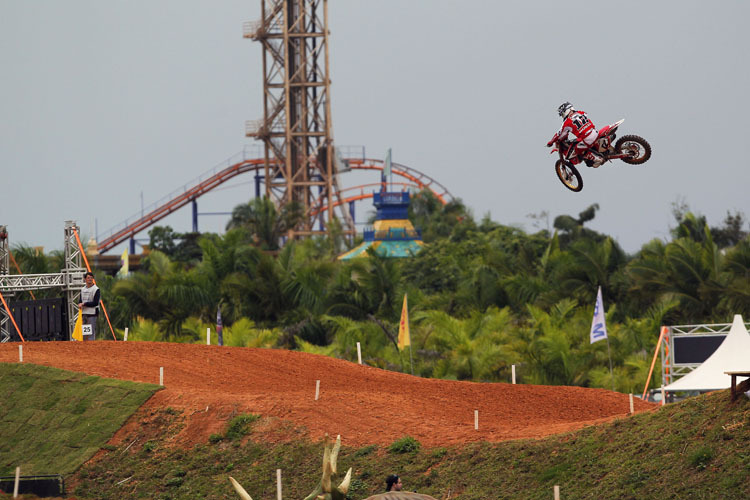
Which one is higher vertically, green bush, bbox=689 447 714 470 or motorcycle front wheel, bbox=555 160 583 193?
motorcycle front wheel, bbox=555 160 583 193

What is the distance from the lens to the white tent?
2772 cm

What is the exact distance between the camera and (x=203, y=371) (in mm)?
30328

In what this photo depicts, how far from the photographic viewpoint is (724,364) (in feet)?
92.2

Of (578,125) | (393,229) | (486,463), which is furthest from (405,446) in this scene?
(393,229)

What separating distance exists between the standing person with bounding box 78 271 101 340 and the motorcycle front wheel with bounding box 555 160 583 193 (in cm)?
1433

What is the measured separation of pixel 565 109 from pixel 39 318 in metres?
20.3

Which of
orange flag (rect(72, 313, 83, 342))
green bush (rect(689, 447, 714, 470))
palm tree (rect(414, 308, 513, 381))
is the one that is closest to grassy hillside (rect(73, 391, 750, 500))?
green bush (rect(689, 447, 714, 470))

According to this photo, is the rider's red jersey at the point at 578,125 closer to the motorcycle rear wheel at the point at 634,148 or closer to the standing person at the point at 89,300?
the motorcycle rear wheel at the point at 634,148

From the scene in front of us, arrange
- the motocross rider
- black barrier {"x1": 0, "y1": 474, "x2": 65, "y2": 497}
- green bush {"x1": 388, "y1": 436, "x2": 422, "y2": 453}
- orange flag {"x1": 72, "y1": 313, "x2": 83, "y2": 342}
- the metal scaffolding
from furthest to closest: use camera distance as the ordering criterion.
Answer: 1. the metal scaffolding
2. orange flag {"x1": 72, "y1": 313, "x2": 83, "y2": 342}
3. green bush {"x1": 388, "y1": 436, "x2": 422, "y2": 453}
4. black barrier {"x1": 0, "y1": 474, "x2": 65, "y2": 497}
5. the motocross rider

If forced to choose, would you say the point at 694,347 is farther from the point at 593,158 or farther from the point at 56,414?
the point at 56,414

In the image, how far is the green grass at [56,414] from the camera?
2536cm

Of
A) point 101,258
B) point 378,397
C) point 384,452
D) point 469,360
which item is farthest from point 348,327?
point 101,258

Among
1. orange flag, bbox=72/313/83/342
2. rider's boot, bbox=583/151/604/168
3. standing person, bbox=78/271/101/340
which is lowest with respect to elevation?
orange flag, bbox=72/313/83/342

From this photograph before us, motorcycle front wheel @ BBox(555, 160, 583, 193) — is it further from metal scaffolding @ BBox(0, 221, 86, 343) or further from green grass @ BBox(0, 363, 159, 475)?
metal scaffolding @ BBox(0, 221, 86, 343)
